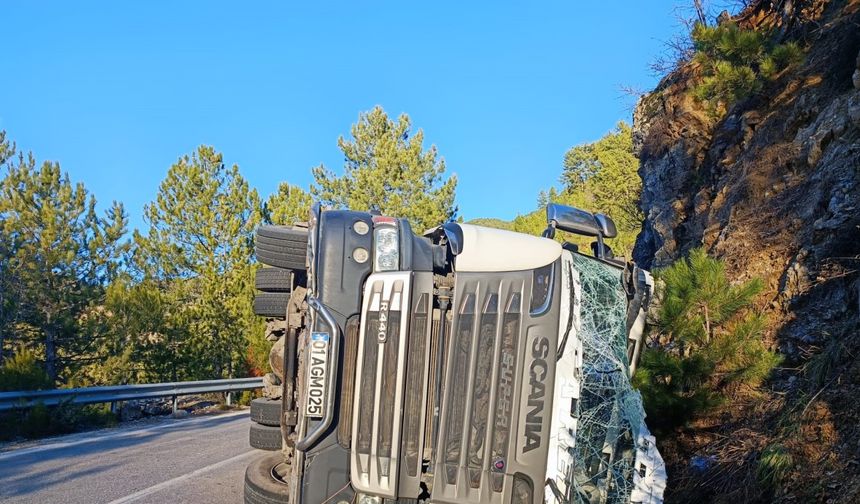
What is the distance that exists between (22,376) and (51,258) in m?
10.6

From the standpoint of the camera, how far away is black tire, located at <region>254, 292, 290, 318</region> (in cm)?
445

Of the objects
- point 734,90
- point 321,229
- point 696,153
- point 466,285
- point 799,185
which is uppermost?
point 734,90

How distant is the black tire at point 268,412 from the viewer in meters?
4.27

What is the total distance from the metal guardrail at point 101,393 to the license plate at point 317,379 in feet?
30.0

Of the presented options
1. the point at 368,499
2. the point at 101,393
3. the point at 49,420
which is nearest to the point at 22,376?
the point at 101,393

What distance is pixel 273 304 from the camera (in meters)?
4.46

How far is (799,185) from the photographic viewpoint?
7492mm

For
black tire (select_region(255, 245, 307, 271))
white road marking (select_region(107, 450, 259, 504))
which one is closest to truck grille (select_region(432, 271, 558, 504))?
black tire (select_region(255, 245, 307, 271))

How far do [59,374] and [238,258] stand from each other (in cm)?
762

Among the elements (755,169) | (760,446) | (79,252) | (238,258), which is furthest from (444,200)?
(760,446)

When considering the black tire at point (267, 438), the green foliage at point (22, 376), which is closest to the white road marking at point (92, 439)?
the green foliage at point (22, 376)

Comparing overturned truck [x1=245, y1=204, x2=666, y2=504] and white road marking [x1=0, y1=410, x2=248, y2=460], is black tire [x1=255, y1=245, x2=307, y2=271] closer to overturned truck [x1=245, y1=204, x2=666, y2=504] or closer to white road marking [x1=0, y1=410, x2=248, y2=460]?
overturned truck [x1=245, y1=204, x2=666, y2=504]

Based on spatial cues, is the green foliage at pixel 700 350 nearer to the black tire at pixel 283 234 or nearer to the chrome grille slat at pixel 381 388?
the chrome grille slat at pixel 381 388

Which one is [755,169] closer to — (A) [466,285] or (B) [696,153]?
(B) [696,153]
